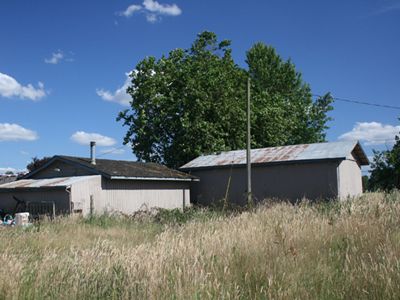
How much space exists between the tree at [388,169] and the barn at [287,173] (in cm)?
430

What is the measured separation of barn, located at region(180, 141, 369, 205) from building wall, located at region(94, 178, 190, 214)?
1642 millimetres

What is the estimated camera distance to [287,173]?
2331cm

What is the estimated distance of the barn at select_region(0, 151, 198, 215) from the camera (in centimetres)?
1975

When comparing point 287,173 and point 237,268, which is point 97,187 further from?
point 237,268

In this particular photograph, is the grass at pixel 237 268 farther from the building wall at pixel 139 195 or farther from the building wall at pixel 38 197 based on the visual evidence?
the building wall at pixel 139 195

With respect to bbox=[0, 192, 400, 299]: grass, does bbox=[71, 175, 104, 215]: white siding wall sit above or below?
above

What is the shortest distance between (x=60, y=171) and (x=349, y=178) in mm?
15255

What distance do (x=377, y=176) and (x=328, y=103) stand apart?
48.2 feet

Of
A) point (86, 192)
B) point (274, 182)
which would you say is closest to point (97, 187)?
point (86, 192)

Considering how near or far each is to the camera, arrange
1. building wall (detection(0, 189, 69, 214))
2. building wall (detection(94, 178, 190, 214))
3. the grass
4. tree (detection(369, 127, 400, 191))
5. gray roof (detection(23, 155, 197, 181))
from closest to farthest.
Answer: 1. the grass
2. building wall (detection(0, 189, 69, 214))
3. building wall (detection(94, 178, 190, 214))
4. gray roof (detection(23, 155, 197, 181))
5. tree (detection(369, 127, 400, 191))

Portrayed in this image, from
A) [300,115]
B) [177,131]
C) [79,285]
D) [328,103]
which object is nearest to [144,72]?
[177,131]

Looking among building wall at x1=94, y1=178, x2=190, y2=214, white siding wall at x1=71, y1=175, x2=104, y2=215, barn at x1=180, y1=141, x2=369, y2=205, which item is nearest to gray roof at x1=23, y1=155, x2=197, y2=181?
building wall at x1=94, y1=178, x2=190, y2=214

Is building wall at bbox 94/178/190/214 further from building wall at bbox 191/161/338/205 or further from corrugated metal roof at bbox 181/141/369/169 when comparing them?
corrugated metal roof at bbox 181/141/369/169

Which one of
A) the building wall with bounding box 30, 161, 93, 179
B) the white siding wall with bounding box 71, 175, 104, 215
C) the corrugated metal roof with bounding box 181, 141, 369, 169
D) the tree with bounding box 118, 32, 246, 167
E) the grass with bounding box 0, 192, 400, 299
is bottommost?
the grass with bounding box 0, 192, 400, 299
